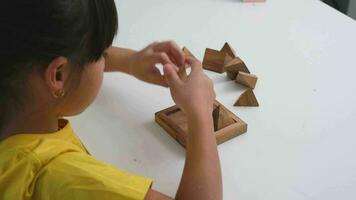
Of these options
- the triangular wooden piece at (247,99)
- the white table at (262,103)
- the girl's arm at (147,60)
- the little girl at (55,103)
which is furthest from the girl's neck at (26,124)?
the triangular wooden piece at (247,99)

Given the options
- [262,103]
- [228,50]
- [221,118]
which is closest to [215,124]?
[221,118]

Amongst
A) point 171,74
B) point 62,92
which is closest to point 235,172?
point 171,74

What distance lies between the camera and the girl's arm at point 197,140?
26.9 inches

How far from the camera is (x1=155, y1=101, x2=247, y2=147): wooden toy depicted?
81cm

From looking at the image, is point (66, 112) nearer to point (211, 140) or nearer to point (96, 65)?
point (96, 65)

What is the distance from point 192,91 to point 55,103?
0.81ft

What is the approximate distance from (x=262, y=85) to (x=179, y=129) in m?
0.25

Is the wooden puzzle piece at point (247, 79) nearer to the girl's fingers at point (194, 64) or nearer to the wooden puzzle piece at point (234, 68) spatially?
the wooden puzzle piece at point (234, 68)

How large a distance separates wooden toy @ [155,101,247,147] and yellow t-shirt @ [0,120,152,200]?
212 millimetres

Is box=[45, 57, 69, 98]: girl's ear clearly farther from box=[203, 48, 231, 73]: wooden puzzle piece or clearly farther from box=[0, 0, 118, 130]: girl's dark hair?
box=[203, 48, 231, 73]: wooden puzzle piece

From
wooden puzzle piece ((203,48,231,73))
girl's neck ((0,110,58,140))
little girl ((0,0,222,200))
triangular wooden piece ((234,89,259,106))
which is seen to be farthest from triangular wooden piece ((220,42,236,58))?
girl's neck ((0,110,58,140))

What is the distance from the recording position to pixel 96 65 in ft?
2.16

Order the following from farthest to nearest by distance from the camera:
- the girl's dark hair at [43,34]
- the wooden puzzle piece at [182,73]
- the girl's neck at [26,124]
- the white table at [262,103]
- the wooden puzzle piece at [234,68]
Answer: the wooden puzzle piece at [234,68] < the wooden puzzle piece at [182,73] < the white table at [262,103] < the girl's neck at [26,124] < the girl's dark hair at [43,34]

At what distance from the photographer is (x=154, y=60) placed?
0.92 metres
